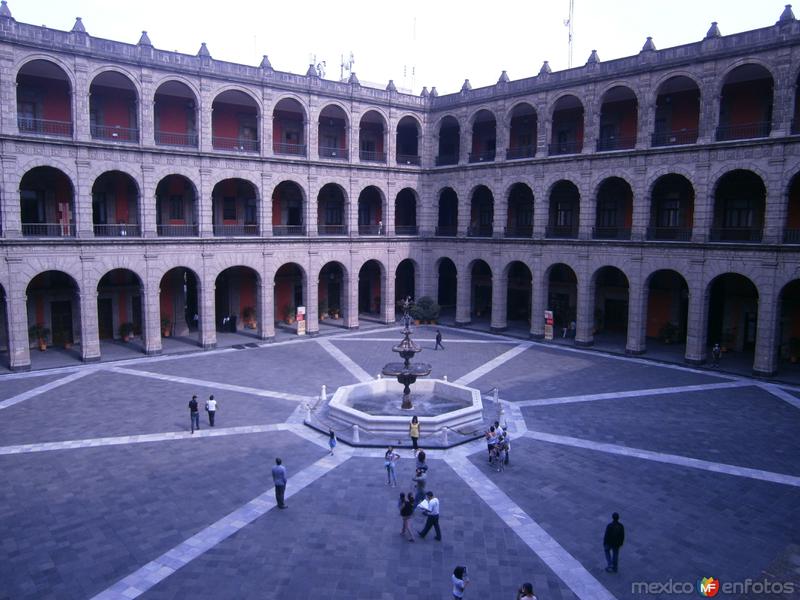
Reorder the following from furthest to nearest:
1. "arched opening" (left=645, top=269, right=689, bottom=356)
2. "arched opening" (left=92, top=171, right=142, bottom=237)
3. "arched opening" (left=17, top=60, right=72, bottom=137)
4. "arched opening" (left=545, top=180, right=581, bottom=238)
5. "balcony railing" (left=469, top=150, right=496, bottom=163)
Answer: "balcony railing" (left=469, top=150, right=496, bottom=163) → "arched opening" (left=545, top=180, right=581, bottom=238) → "arched opening" (left=645, top=269, right=689, bottom=356) → "arched opening" (left=92, top=171, right=142, bottom=237) → "arched opening" (left=17, top=60, right=72, bottom=137)

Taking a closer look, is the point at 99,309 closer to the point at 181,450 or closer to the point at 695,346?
the point at 181,450

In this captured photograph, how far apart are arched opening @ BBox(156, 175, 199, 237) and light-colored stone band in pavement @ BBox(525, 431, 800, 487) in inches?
997

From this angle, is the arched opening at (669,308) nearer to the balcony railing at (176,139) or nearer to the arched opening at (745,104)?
the arched opening at (745,104)

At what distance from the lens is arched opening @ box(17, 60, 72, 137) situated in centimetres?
3247

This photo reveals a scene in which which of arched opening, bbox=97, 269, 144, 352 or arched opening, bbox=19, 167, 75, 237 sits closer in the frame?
arched opening, bbox=19, 167, 75, 237

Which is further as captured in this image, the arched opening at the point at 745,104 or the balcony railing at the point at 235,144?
the balcony railing at the point at 235,144

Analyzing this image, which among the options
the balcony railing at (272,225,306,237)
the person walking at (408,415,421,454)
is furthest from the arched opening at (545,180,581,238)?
the person walking at (408,415,421,454)

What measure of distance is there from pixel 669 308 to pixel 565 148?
40.9 ft

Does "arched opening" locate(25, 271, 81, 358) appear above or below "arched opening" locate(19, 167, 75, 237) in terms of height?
below

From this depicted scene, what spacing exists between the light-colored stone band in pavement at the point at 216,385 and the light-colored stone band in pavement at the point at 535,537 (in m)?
9.84

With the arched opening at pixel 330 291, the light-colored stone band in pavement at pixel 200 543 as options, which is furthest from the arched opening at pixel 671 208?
the light-colored stone band in pavement at pixel 200 543

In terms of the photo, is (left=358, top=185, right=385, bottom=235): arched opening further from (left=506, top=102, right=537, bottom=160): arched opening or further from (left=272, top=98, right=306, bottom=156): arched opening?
(left=506, top=102, right=537, bottom=160): arched opening

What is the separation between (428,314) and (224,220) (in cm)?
1523

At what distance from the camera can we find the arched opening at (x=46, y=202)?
33.5m
